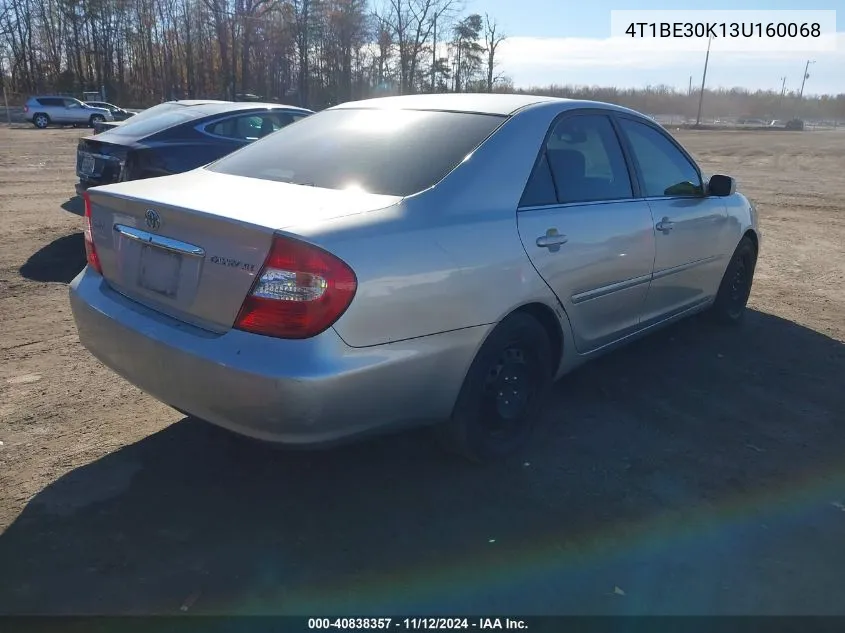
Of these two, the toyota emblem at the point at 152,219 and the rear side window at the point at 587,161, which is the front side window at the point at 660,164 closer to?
the rear side window at the point at 587,161

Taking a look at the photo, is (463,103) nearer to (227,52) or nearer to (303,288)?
(303,288)

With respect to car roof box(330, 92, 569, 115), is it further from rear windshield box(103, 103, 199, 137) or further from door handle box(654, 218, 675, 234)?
rear windshield box(103, 103, 199, 137)

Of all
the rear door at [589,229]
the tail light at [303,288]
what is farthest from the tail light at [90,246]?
the rear door at [589,229]

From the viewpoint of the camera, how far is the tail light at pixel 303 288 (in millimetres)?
2363

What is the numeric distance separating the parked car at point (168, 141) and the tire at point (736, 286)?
506cm

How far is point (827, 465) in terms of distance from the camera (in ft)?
11.1

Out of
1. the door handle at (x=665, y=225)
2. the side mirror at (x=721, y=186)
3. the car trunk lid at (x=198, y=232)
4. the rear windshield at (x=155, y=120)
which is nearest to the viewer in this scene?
the car trunk lid at (x=198, y=232)

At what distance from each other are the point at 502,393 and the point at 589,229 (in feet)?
3.13

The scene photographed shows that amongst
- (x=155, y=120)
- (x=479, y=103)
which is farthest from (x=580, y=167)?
(x=155, y=120)

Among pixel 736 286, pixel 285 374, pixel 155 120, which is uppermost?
pixel 155 120

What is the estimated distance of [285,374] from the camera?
7.65 feet

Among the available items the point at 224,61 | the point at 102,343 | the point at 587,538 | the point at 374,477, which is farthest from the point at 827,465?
the point at 224,61

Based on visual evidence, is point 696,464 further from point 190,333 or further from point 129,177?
point 129,177

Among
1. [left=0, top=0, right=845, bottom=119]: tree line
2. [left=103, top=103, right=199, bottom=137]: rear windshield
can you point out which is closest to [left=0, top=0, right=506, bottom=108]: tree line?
[left=0, top=0, right=845, bottom=119]: tree line
